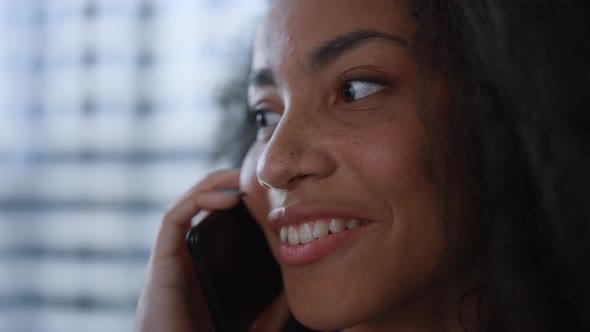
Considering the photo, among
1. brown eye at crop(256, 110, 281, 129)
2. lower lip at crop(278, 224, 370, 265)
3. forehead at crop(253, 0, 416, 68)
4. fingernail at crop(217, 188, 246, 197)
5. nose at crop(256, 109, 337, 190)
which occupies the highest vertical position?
forehead at crop(253, 0, 416, 68)

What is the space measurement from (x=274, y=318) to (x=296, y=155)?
471 millimetres

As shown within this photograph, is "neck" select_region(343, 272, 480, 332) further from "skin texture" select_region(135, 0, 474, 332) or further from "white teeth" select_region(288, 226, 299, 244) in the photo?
"white teeth" select_region(288, 226, 299, 244)

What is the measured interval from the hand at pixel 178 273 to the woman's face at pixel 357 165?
27cm

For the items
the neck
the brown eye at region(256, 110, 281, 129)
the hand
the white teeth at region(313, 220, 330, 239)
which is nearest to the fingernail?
the hand

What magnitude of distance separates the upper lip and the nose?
37 mm

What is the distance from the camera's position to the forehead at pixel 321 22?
2.25ft

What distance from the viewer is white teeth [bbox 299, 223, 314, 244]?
736 mm

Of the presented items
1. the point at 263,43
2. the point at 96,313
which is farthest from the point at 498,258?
the point at 96,313

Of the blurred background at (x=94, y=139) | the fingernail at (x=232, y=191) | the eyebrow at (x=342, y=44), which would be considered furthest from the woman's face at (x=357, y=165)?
the blurred background at (x=94, y=139)

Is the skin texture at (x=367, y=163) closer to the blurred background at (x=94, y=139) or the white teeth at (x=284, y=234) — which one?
the white teeth at (x=284, y=234)

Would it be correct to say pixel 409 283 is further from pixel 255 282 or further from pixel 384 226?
pixel 255 282

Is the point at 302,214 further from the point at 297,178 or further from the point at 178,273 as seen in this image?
the point at 178,273

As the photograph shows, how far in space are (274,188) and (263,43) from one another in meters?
0.25

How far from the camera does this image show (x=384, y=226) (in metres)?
0.66
